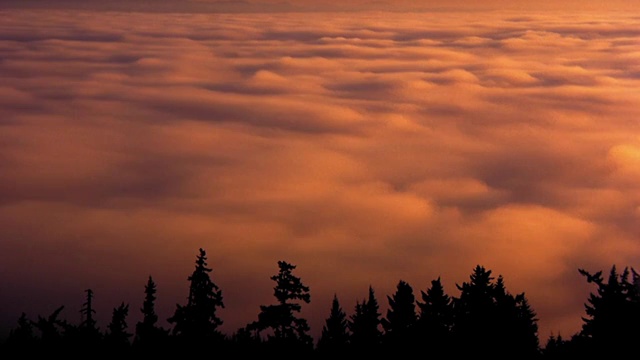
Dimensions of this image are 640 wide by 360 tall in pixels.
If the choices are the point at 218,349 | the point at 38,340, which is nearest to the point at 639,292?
the point at 218,349

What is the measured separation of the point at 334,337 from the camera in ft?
118

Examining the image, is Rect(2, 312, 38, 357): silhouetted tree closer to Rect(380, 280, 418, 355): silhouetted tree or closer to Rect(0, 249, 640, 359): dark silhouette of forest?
Rect(0, 249, 640, 359): dark silhouette of forest

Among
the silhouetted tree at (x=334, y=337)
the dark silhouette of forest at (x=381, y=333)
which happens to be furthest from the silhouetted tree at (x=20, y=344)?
the silhouetted tree at (x=334, y=337)

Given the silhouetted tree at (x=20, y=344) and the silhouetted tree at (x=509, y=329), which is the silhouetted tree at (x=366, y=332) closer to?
the silhouetted tree at (x=509, y=329)

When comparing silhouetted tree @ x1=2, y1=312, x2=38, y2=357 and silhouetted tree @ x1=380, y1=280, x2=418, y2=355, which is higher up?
silhouetted tree @ x1=380, y1=280, x2=418, y2=355

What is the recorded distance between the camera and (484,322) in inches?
1196

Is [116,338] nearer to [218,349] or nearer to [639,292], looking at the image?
[218,349]

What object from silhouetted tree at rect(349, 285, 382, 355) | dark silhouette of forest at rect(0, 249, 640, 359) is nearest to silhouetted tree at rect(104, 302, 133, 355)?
dark silhouette of forest at rect(0, 249, 640, 359)

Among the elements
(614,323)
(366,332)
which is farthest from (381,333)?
(614,323)

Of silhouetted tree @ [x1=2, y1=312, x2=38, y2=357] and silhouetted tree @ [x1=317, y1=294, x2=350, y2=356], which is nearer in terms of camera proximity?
silhouetted tree @ [x1=2, y1=312, x2=38, y2=357]

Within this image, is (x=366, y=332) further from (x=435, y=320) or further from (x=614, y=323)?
(x=614, y=323)

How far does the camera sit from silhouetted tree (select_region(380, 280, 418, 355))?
32094 millimetres

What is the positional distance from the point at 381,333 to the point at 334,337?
85.0 inches

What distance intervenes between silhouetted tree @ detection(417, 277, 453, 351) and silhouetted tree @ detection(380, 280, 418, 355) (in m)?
0.35
